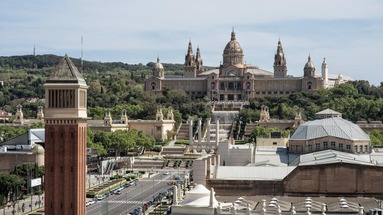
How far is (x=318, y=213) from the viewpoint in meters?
57.7

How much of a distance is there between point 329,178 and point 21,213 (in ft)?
103

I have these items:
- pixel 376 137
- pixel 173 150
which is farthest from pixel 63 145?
pixel 173 150

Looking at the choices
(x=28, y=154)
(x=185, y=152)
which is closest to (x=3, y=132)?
(x=185, y=152)

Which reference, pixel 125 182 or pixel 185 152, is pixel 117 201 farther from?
pixel 185 152

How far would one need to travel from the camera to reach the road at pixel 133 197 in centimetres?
8547

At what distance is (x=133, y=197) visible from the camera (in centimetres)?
9788

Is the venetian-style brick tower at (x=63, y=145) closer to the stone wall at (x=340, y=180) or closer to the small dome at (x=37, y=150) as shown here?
the stone wall at (x=340, y=180)

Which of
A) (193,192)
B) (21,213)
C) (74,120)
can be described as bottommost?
(21,213)

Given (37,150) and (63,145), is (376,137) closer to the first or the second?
(37,150)

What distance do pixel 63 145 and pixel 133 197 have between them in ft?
132

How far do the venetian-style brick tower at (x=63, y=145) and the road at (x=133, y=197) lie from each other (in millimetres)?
24215

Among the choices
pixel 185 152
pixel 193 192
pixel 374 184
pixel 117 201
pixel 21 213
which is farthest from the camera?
pixel 185 152

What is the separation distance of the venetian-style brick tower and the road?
24.2 metres

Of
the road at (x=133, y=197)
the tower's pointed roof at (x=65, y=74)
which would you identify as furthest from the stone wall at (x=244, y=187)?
the tower's pointed roof at (x=65, y=74)
